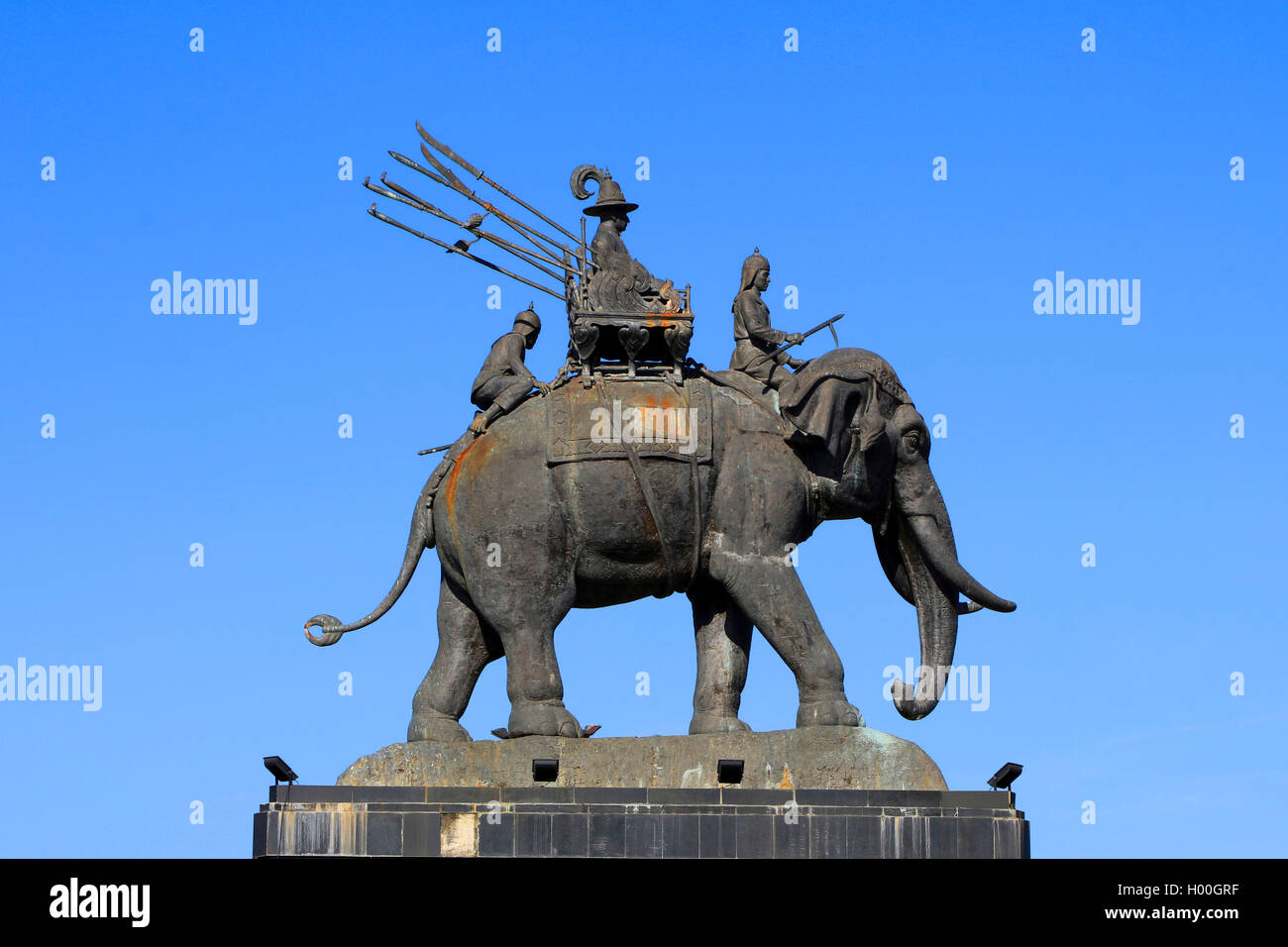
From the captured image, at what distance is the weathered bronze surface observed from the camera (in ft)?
78.2

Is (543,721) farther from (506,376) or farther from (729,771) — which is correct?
(506,376)

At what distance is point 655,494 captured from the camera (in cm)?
2377

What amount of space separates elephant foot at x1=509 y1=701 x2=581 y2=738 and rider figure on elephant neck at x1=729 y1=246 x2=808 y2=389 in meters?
3.45

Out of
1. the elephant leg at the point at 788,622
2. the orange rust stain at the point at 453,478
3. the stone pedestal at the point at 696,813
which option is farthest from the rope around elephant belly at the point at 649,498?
the stone pedestal at the point at 696,813

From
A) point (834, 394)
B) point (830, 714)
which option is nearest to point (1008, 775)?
point (830, 714)

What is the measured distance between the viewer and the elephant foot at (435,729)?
954 inches

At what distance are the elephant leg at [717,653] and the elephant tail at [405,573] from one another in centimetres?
237

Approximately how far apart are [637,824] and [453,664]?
2.70 metres
